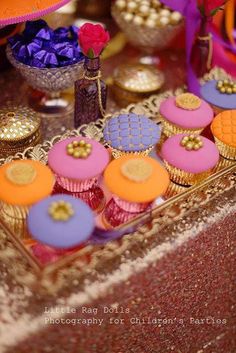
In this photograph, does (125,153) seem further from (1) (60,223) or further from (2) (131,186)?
(1) (60,223)

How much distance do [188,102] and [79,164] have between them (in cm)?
27

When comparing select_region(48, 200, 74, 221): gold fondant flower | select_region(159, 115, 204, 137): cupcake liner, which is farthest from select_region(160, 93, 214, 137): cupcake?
select_region(48, 200, 74, 221): gold fondant flower

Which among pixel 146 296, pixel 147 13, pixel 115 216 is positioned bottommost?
pixel 146 296

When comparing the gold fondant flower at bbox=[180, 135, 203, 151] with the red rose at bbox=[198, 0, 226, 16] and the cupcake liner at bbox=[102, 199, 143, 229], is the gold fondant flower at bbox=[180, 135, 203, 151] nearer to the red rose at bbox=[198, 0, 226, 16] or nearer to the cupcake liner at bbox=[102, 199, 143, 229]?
the cupcake liner at bbox=[102, 199, 143, 229]

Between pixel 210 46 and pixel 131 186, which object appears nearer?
pixel 131 186

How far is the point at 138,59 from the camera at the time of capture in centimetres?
140

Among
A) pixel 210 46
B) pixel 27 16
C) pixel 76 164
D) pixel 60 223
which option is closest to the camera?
pixel 60 223

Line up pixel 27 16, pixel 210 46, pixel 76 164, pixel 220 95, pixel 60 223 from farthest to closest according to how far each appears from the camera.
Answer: pixel 210 46, pixel 220 95, pixel 27 16, pixel 76 164, pixel 60 223

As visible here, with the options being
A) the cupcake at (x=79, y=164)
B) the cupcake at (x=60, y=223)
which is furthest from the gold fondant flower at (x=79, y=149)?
the cupcake at (x=60, y=223)

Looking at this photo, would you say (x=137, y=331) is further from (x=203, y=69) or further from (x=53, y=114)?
(x=203, y=69)

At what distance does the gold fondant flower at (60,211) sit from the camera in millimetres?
803

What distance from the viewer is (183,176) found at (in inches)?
38.6

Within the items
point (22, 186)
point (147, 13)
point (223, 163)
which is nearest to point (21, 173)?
point (22, 186)

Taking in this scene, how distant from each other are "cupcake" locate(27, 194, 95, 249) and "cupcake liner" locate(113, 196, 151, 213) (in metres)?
0.11
